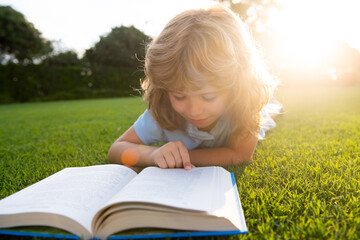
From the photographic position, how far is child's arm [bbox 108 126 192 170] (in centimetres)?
146

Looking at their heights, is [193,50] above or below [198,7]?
below

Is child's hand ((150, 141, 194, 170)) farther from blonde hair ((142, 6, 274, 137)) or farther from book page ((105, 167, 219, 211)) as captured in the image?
blonde hair ((142, 6, 274, 137))

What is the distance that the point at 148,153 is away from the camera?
1752 mm

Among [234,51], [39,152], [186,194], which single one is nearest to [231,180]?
[186,194]

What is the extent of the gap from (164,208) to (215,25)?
1.14 metres

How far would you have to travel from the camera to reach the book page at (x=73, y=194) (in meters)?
0.94

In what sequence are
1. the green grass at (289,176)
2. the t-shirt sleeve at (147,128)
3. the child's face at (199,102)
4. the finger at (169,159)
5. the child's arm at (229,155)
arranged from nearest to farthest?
the green grass at (289,176) < the finger at (169,159) < the child's face at (199,102) < the child's arm at (229,155) < the t-shirt sleeve at (147,128)

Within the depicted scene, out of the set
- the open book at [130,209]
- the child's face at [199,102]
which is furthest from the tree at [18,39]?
the open book at [130,209]

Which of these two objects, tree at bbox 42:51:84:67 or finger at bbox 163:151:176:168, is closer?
finger at bbox 163:151:176:168

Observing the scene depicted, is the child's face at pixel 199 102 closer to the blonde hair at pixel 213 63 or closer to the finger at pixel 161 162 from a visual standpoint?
the blonde hair at pixel 213 63

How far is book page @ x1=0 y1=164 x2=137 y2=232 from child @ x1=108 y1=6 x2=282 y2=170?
0.97 ft

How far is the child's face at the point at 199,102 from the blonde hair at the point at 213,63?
0.14 feet

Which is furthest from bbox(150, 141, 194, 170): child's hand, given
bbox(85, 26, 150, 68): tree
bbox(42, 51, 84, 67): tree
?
bbox(42, 51, 84, 67): tree

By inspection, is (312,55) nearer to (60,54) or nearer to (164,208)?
(60,54)
